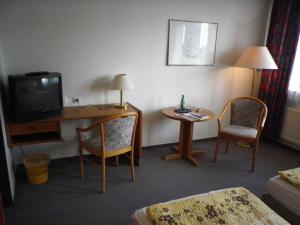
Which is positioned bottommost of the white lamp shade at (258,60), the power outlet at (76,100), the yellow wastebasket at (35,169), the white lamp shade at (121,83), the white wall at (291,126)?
the yellow wastebasket at (35,169)

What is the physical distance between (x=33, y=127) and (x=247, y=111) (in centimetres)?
275

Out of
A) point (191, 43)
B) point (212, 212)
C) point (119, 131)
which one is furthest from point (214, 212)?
point (191, 43)

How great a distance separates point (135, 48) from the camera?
3041 mm

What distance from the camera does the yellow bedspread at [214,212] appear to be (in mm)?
1352

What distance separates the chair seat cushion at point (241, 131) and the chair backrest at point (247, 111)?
15 cm

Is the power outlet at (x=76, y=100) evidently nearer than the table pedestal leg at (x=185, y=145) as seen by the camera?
Yes

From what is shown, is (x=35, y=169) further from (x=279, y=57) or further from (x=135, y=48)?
(x=279, y=57)

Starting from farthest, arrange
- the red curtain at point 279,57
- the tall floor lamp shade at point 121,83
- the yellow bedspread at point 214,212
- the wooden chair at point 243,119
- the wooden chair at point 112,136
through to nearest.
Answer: the red curtain at point 279,57
the wooden chair at point 243,119
the tall floor lamp shade at point 121,83
the wooden chair at point 112,136
the yellow bedspread at point 214,212

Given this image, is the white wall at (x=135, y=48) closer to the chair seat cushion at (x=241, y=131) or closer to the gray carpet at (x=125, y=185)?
the gray carpet at (x=125, y=185)

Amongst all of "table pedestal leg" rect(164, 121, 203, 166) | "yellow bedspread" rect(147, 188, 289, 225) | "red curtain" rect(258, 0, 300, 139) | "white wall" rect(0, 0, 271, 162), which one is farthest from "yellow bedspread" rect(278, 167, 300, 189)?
"red curtain" rect(258, 0, 300, 139)

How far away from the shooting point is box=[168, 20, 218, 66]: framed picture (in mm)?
3199

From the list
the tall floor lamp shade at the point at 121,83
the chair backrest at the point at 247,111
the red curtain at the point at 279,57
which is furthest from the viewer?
the red curtain at the point at 279,57

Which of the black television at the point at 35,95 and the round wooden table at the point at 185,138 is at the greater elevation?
the black television at the point at 35,95

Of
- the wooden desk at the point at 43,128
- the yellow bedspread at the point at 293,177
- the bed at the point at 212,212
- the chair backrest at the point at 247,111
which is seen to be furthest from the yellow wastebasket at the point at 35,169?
the chair backrest at the point at 247,111
